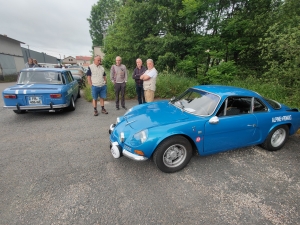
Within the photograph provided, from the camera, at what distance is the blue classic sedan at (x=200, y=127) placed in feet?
7.86

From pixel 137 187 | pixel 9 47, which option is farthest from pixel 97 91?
pixel 9 47

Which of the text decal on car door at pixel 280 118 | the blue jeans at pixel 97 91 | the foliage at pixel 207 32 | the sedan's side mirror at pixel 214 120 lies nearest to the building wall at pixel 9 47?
the foliage at pixel 207 32

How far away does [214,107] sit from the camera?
2.74m

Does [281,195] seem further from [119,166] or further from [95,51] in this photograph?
[95,51]

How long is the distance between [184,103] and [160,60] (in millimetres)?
7336

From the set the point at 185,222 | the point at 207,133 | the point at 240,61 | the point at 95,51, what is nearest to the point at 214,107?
the point at 207,133

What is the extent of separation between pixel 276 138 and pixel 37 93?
5.94 meters

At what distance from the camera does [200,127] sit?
254cm

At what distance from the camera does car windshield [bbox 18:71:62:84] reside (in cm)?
493

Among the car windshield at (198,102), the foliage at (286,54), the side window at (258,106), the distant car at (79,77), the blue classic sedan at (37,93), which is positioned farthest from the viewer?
the distant car at (79,77)

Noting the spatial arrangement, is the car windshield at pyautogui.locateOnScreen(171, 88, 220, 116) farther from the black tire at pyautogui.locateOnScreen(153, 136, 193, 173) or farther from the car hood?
the black tire at pyautogui.locateOnScreen(153, 136, 193, 173)

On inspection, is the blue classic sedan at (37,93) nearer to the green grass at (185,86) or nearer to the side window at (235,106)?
the green grass at (185,86)

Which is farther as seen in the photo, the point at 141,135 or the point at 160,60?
the point at 160,60

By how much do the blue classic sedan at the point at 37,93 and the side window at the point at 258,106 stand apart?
4.84m
